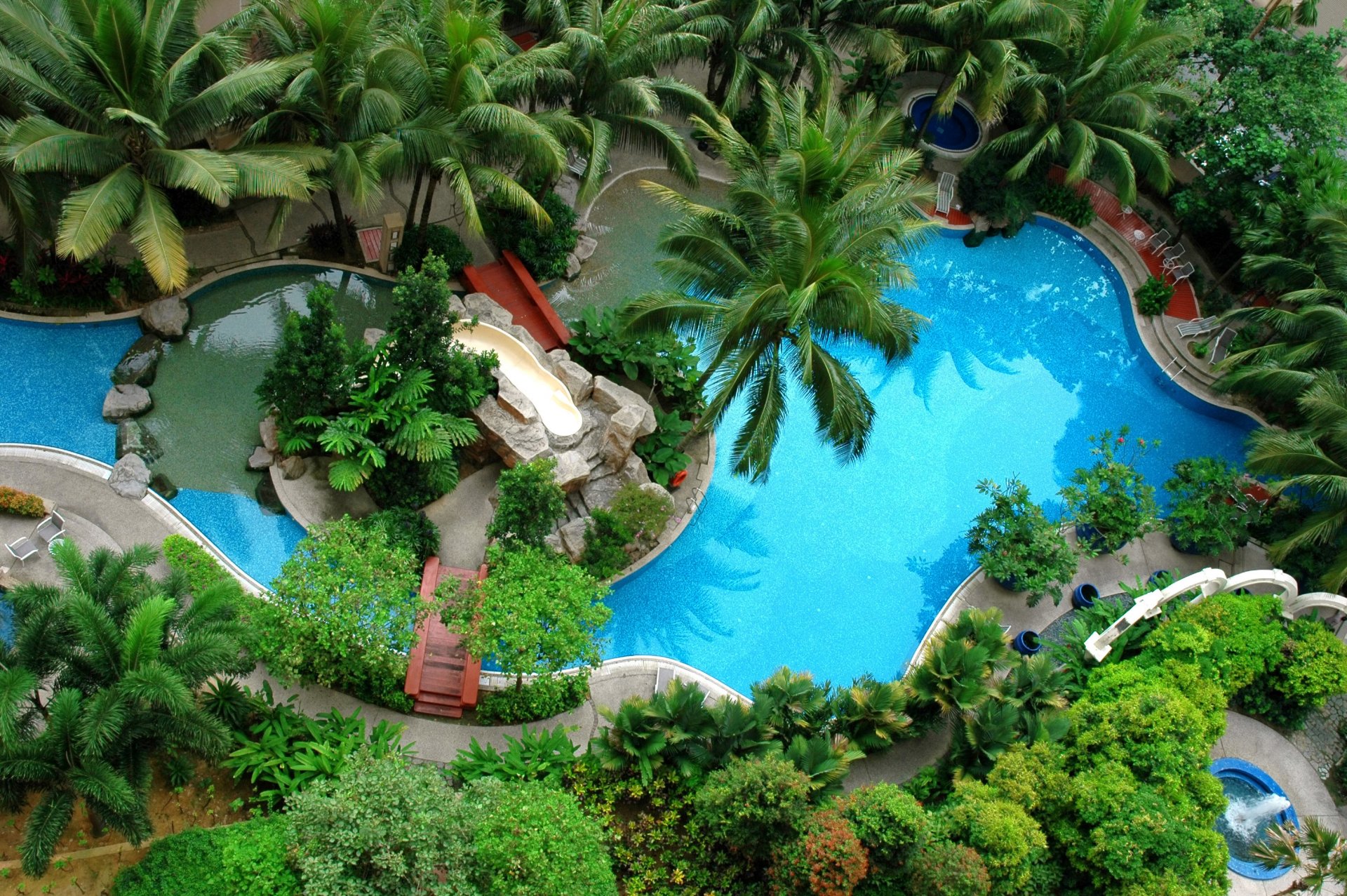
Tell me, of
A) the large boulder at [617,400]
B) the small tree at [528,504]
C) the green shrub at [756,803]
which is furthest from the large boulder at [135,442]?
the green shrub at [756,803]

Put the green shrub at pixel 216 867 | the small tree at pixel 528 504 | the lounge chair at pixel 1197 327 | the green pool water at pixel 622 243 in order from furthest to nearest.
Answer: the lounge chair at pixel 1197 327 < the green pool water at pixel 622 243 < the small tree at pixel 528 504 < the green shrub at pixel 216 867

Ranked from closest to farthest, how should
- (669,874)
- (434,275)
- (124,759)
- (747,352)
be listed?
(124,759), (669,874), (747,352), (434,275)

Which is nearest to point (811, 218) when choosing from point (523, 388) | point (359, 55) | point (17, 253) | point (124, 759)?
point (523, 388)

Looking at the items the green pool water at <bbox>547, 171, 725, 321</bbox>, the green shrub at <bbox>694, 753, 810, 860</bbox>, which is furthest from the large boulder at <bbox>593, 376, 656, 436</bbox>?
the green shrub at <bbox>694, 753, 810, 860</bbox>

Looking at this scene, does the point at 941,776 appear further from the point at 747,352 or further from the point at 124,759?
the point at 124,759

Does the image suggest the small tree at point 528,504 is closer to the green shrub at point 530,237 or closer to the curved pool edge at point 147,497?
the curved pool edge at point 147,497

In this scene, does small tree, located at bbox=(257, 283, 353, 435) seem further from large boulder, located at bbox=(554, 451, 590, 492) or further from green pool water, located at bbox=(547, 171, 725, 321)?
green pool water, located at bbox=(547, 171, 725, 321)
